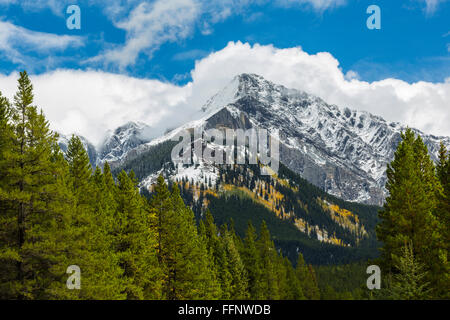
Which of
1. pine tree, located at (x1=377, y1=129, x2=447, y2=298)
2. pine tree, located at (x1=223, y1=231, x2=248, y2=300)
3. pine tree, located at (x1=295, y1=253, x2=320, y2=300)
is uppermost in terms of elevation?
pine tree, located at (x1=377, y1=129, x2=447, y2=298)

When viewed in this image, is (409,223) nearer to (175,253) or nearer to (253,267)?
(175,253)

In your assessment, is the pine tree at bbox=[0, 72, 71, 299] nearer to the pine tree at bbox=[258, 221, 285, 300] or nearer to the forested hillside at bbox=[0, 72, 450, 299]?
the forested hillside at bbox=[0, 72, 450, 299]

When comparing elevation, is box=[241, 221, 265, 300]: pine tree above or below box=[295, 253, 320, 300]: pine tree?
above

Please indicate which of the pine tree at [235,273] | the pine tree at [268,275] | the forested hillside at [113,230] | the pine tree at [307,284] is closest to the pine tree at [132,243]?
the forested hillside at [113,230]

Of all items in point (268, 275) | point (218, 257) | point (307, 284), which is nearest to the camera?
→ point (218, 257)

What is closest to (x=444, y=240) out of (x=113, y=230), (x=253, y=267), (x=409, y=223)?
(x=409, y=223)

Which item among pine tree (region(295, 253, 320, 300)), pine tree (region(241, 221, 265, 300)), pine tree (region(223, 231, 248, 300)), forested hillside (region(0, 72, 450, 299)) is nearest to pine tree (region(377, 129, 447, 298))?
forested hillside (region(0, 72, 450, 299))

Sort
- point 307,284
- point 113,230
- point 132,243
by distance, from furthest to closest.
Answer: point 307,284, point 132,243, point 113,230

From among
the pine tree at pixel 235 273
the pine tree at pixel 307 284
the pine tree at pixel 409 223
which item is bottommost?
the pine tree at pixel 307 284

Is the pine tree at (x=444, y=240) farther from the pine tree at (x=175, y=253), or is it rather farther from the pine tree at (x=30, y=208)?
the pine tree at (x=175, y=253)

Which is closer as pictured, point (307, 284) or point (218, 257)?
point (218, 257)

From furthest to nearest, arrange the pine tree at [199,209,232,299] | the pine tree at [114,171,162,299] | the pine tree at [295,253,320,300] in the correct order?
the pine tree at [295,253,320,300] → the pine tree at [199,209,232,299] → the pine tree at [114,171,162,299]

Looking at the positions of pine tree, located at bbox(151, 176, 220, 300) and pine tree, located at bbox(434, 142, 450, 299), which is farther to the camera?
pine tree, located at bbox(151, 176, 220, 300)

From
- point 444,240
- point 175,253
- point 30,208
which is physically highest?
point 30,208
